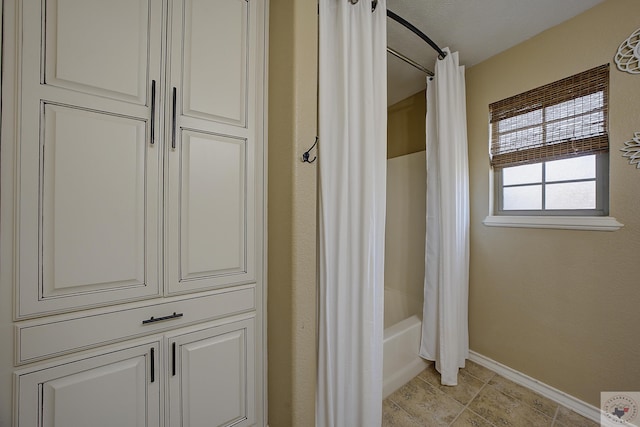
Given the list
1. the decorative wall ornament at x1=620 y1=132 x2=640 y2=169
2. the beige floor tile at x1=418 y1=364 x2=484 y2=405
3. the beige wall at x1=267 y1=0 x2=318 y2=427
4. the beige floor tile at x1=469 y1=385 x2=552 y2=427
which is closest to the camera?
the beige wall at x1=267 y1=0 x2=318 y2=427

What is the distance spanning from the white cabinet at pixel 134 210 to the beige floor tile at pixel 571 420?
66.8 inches

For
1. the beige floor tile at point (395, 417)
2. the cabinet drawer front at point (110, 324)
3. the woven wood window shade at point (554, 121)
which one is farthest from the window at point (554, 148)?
Answer: the cabinet drawer front at point (110, 324)

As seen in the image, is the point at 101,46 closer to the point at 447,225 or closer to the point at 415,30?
the point at 415,30

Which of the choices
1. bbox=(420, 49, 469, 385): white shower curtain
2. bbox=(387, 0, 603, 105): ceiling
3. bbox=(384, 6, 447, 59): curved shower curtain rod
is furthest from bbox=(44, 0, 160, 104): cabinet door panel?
bbox=(420, 49, 469, 385): white shower curtain

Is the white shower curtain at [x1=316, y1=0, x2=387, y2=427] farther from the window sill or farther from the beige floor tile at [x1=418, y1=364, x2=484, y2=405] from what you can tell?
the window sill

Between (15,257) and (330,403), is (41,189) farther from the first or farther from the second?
(330,403)

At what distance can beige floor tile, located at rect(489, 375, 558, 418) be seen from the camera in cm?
140

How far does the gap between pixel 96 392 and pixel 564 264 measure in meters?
2.41

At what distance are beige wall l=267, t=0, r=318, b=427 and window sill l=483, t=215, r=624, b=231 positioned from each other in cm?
155

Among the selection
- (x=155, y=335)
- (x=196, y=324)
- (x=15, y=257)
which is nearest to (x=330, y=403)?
(x=196, y=324)

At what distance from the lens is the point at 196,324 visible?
938 mm

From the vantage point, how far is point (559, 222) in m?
1.46

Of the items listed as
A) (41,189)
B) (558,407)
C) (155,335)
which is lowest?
(558,407)

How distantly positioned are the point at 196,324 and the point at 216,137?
2.54 ft
